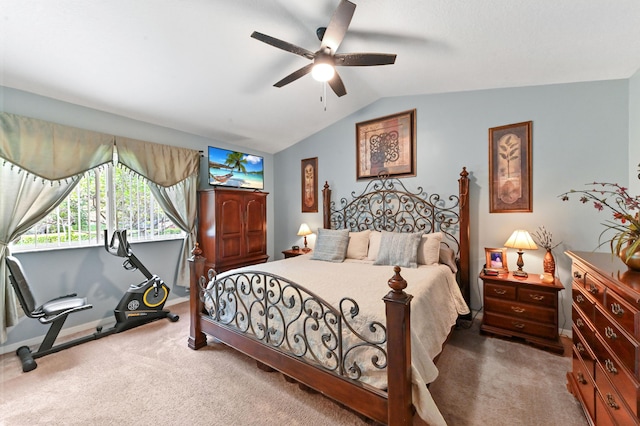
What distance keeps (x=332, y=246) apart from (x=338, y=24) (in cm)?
244

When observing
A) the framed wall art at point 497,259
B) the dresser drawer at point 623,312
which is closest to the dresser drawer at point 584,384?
the dresser drawer at point 623,312

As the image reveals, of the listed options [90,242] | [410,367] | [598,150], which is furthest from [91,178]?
[598,150]

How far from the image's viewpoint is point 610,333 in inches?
49.6

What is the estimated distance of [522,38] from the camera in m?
2.16

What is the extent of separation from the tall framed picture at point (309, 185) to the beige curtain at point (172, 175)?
185 centimetres

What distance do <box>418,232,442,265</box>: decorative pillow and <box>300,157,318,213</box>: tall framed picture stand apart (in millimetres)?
2156

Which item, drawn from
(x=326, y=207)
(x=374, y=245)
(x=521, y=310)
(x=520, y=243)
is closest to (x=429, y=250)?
(x=374, y=245)

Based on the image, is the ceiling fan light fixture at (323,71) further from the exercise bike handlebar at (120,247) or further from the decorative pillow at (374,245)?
the exercise bike handlebar at (120,247)

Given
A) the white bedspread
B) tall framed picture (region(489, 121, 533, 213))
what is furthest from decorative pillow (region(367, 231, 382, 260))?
tall framed picture (region(489, 121, 533, 213))

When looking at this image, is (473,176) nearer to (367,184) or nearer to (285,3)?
(367,184)

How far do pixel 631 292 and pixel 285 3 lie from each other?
271 cm

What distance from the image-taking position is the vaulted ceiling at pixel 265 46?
192cm

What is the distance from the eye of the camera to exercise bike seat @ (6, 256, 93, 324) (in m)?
2.32

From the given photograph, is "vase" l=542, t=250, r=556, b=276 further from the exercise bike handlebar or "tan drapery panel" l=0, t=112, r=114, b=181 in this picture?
"tan drapery panel" l=0, t=112, r=114, b=181
